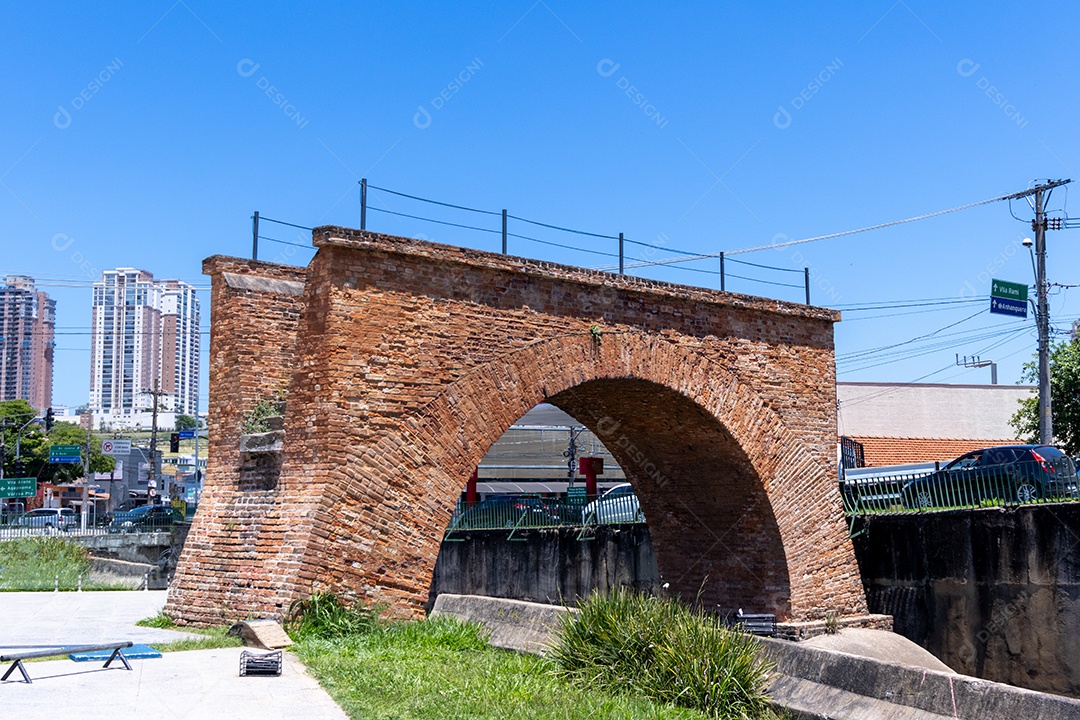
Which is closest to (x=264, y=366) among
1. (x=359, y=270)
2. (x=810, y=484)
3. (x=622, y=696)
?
(x=359, y=270)

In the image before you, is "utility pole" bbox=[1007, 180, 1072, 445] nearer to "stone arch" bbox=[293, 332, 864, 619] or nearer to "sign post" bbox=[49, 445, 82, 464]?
"stone arch" bbox=[293, 332, 864, 619]

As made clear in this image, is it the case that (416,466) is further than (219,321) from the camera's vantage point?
No

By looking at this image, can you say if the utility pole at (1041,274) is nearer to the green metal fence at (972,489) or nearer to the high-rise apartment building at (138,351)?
the green metal fence at (972,489)

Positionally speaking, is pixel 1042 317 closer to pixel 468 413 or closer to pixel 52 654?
pixel 468 413

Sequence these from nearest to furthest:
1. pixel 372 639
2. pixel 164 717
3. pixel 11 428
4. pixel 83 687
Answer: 1. pixel 164 717
2. pixel 83 687
3. pixel 372 639
4. pixel 11 428

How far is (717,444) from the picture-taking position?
1447 centimetres

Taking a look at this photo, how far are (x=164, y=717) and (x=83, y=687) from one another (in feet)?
4.62

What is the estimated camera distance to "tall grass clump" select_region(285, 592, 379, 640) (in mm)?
10086

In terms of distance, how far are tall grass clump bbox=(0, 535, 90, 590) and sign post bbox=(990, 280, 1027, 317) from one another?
1903 cm

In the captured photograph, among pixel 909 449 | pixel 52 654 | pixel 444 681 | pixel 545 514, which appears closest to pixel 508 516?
pixel 545 514

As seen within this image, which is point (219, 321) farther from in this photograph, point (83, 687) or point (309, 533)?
point (83, 687)

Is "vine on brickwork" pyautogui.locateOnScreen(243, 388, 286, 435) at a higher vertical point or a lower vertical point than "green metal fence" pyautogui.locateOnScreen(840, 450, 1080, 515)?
higher

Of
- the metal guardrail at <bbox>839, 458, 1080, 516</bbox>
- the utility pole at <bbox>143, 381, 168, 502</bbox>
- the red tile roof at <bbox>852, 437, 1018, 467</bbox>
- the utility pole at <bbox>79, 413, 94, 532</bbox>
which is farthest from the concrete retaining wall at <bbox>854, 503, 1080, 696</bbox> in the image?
the utility pole at <bbox>143, 381, 168, 502</bbox>

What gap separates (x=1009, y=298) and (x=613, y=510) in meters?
8.99
